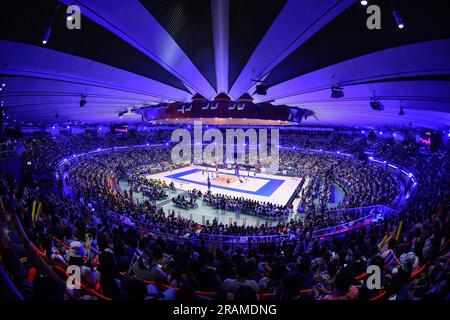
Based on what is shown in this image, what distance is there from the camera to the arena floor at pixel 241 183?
25812 millimetres

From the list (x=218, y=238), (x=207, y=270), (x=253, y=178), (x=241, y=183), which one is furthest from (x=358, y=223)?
(x=253, y=178)

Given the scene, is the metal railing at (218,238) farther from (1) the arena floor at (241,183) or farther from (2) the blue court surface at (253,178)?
(2) the blue court surface at (253,178)

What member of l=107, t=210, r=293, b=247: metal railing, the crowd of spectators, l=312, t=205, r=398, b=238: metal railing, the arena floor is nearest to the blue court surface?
the arena floor

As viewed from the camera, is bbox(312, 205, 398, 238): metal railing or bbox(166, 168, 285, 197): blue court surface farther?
bbox(166, 168, 285, 197): blue court surface

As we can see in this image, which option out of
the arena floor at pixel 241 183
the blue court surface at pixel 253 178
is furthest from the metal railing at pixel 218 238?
the blue court surface at pixel 253 178

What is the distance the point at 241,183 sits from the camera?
31.0 meters

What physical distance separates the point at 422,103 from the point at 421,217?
24.2 feet

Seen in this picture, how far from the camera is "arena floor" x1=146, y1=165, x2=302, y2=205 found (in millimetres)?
25812

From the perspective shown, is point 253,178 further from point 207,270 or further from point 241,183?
point 207,270

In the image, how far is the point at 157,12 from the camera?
254 inches

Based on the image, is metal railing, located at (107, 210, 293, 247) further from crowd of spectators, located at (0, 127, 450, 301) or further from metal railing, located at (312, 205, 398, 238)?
crowd of spectators, located at (0, 127, 450, 301)

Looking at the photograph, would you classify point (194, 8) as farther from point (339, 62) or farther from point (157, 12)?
point (339, 62)

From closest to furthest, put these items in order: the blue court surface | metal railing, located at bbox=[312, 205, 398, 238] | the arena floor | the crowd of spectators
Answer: the crowd of spectators, metal railing, located at bbox=[312, 205, 398, 238], the arena floor, the blue court surface

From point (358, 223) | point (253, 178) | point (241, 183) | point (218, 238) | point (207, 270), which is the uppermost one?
point (207, 270)
